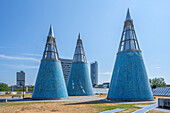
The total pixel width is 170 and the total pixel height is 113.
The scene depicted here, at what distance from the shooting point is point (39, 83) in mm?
33281

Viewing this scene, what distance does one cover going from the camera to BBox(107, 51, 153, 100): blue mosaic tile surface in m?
27.3

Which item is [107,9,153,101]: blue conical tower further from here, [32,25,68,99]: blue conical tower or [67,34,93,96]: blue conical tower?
[67,34,93,96]: blue conical tower

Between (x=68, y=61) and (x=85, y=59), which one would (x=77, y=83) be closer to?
(x=85, y=59)

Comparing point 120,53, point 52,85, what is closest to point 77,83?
point 52,85

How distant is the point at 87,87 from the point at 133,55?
24.3m

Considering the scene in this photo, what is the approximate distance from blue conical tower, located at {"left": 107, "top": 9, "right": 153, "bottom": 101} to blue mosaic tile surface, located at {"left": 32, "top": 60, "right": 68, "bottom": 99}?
11389mm

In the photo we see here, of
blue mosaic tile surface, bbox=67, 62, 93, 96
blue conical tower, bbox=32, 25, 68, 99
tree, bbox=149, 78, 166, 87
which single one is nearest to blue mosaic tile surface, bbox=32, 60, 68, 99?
blue conical tower, bbox=32, 25, 68, 99

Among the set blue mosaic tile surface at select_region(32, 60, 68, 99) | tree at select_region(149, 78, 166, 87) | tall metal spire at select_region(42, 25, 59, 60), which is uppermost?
tall metal spire at select_region(42, 25, 59, 60)

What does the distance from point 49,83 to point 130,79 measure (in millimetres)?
17296

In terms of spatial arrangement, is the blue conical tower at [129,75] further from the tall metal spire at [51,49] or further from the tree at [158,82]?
the tree at [158,82]

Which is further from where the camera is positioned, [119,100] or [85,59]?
[85,59]

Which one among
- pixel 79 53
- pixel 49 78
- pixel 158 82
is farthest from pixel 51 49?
pixel 158 82

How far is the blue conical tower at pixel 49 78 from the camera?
32531mm

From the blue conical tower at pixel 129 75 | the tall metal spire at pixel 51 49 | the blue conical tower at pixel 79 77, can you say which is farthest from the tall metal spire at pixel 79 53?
the blue conical tower at pixel 129 75
